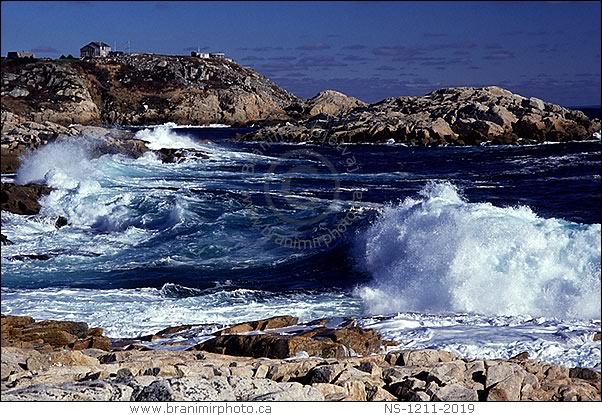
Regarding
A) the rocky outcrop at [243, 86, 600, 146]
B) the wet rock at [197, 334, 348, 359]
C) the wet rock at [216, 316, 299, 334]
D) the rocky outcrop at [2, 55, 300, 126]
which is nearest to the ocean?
the wet rock at [216, 316, 299, 334]

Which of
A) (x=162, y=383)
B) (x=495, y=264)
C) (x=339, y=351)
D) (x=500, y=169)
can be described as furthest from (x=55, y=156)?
(x=162, y=383)

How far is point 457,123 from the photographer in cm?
3011

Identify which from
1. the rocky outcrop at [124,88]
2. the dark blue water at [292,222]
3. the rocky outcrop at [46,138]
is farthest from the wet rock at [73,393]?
the rocky outcrop at [46,138]

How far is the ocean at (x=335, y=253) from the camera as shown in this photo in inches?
353

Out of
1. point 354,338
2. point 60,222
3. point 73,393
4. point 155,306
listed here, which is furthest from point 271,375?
point 60,222

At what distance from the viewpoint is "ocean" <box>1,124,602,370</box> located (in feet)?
29.4

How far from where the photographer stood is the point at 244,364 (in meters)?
6.25

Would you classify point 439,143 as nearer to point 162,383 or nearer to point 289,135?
point 289,135

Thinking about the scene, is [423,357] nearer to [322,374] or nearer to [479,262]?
[322,374]

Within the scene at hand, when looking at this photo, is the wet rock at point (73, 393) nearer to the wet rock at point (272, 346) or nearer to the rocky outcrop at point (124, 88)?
the wet rock at point (272, 346)

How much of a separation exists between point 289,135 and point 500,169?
6.20 meters

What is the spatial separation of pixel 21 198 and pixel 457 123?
19.0 m

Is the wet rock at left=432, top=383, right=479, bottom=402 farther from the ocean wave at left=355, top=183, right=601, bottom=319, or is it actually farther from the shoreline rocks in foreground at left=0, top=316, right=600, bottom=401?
the ocean wave at left=355, top=183, right=601, bottom=319

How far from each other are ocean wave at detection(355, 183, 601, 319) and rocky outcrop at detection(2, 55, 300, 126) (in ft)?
11.1
